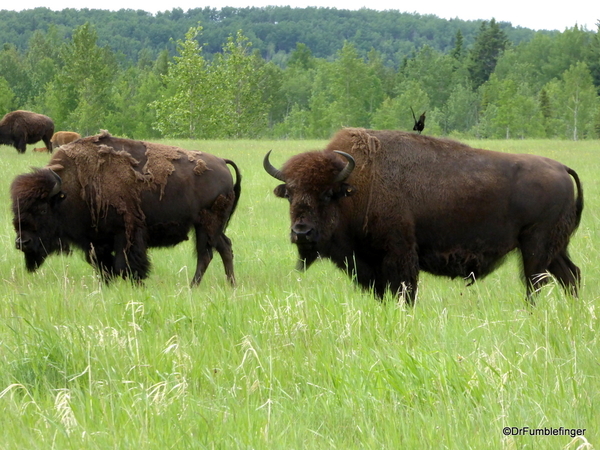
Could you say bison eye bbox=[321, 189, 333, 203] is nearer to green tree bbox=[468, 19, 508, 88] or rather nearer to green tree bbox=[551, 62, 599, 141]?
green tree bbox=[551, 62, 599, 141]

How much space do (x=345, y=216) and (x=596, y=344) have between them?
10.1ft

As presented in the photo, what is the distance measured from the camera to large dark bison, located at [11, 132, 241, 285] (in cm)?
820

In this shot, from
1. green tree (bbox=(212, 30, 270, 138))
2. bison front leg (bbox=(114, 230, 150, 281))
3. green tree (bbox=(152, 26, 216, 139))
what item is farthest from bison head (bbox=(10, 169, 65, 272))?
green tree (bbox=(212, 30, 270, 138))

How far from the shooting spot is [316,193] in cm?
656

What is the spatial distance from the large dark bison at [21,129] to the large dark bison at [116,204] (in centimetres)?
1994

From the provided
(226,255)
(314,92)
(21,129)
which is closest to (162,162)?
(226,255)

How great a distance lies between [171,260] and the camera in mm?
10328

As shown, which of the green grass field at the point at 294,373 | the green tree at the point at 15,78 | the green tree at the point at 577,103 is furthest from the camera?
the green tree at the point at 15,78

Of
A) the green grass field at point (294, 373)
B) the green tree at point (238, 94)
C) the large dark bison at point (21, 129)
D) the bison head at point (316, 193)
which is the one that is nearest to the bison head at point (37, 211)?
the green grass field at point (294, 373)

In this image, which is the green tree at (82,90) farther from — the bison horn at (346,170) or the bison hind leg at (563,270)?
the bison hind leg at (563,270)

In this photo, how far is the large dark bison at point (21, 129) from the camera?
27.2 meters

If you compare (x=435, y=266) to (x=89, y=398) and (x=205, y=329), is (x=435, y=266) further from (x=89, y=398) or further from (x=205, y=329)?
(x=89, y=398)

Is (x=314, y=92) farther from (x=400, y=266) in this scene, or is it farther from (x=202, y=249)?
(x=400, y=266)

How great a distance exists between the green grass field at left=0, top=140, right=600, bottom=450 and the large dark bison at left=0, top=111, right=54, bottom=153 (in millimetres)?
22916
